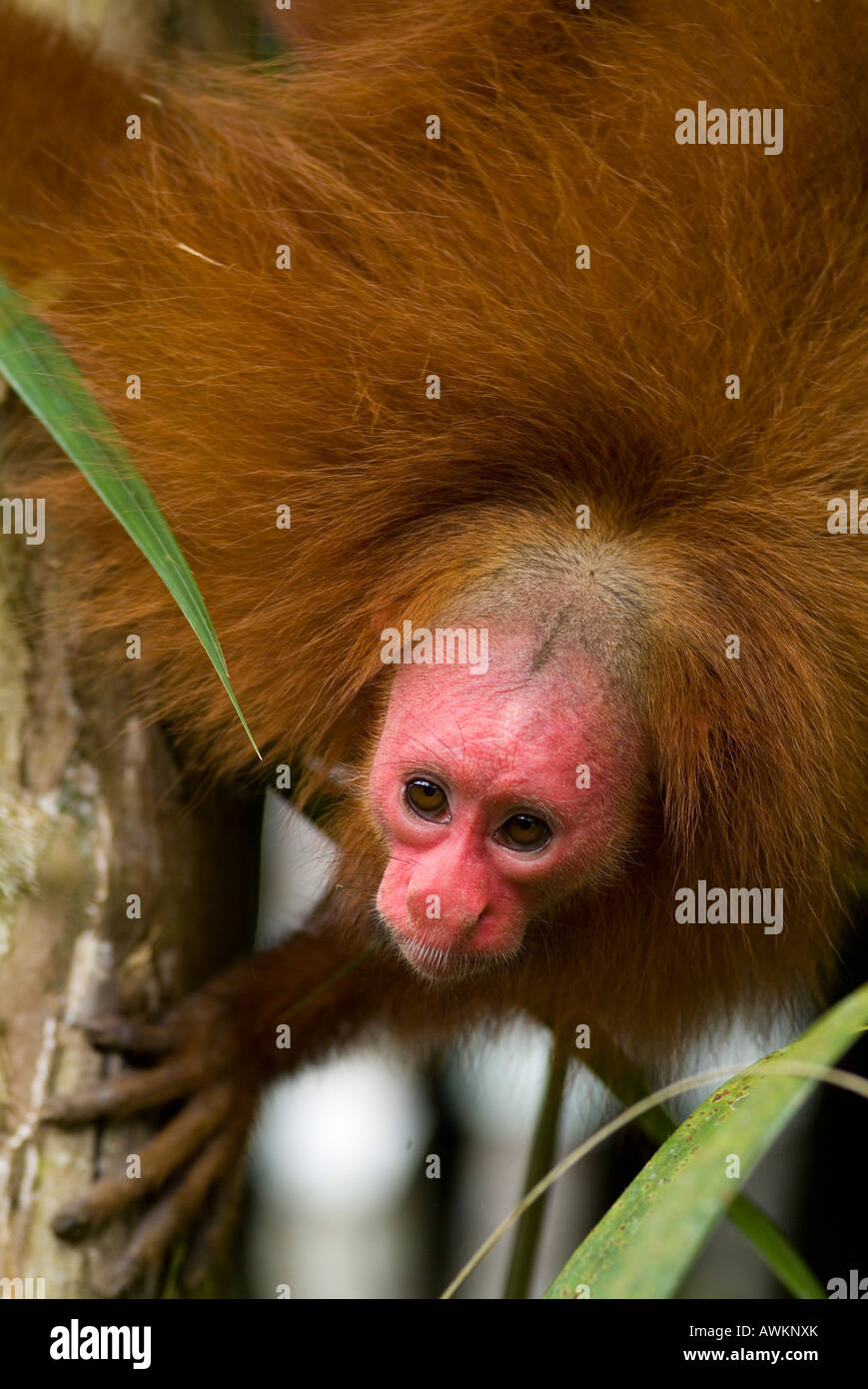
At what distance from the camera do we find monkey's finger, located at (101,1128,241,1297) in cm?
301

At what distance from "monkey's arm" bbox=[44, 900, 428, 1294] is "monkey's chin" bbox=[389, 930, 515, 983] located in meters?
0.40

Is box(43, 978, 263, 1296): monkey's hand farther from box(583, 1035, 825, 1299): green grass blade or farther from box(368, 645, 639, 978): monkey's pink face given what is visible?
box(583, 1035, 825, 1299): green grass blade

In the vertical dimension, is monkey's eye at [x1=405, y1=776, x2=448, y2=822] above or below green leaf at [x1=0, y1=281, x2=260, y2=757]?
below

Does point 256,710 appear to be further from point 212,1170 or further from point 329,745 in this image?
point 212,1170

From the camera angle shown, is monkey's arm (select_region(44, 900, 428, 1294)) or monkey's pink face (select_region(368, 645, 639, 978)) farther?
monkey's arm (select_region(44, 900, 428, 1294))

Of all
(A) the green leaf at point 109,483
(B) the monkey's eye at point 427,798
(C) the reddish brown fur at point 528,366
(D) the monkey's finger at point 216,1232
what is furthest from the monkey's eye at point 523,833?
(D) the monkey's finger at point 216,1232

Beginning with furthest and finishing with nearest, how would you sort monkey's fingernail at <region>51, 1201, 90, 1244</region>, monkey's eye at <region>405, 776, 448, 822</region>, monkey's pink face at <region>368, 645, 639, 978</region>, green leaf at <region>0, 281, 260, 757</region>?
monkey's fingernail at <region>51, 1201, 90, 1244</region> → monkey's eye at <region>405, 776, 448, 822</region> → monkey's pink face at <region>368, 645, 639, 978</region> → green leaf at <region>0, 281, 260, 757</region>

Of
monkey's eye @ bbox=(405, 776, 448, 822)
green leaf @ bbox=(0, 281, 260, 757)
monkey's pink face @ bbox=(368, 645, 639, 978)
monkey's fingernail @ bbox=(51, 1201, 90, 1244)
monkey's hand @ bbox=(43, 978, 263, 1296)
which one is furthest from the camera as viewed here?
monkey's hand @ bbox=(43, 978, 263, 1296)

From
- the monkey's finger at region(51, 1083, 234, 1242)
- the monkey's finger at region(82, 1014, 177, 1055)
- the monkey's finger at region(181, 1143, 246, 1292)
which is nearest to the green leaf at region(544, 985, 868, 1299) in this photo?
the monkey's finger at region(51, 1083, 234, 1242)

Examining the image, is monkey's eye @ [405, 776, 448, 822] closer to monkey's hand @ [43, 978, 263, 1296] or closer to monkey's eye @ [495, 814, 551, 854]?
monkey's eye @ [495, 814, 551, 854]

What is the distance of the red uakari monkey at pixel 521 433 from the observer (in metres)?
2.25

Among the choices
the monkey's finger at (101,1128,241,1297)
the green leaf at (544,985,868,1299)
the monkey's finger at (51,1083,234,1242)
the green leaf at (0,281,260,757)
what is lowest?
the monkey's finger at (101,1128,241,1297)

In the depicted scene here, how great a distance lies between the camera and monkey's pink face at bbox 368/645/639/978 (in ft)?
7.32

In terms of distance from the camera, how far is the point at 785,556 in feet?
7.27
